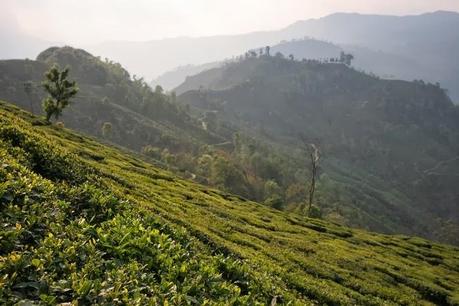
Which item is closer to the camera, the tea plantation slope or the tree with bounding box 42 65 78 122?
the tea plantation slope

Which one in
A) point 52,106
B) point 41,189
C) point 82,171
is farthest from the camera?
point 52,106

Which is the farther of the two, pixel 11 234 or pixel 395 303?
pixel 395 303

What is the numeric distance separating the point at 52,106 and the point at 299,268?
73156 millimetres

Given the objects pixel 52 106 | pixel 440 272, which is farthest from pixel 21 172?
pixel 52 106

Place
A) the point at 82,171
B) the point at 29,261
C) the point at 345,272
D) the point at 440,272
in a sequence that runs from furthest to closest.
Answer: the point at 440,272, the point at 345,272, the point at 82,171, the point at 29,261

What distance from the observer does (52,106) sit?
8969 centimetres

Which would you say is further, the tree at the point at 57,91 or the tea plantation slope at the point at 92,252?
the tree at the point at 57,91

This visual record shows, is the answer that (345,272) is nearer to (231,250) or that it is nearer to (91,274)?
(231,250)

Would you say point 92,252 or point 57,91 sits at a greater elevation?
point 57,91

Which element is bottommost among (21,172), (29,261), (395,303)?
(395,303)

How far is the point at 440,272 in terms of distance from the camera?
58.9m

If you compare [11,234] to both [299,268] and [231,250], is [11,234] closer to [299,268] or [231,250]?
[231,250]

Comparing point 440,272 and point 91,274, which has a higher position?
point 91,274

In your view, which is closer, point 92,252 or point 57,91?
point 92,252
